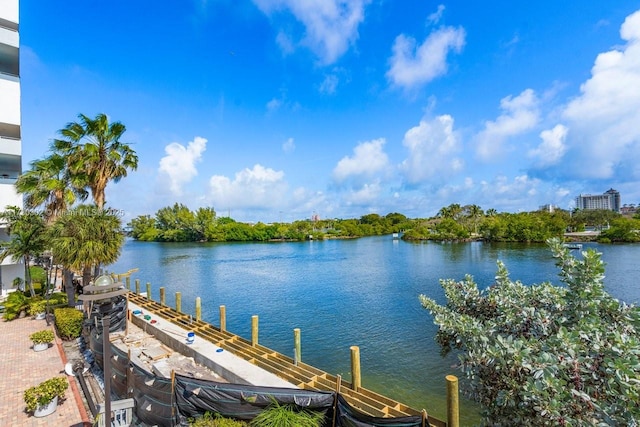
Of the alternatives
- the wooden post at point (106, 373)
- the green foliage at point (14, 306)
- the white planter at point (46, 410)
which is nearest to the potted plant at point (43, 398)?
the white planter at point (46, 410)

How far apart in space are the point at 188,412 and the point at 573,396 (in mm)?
6135

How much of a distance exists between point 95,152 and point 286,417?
50.8 ft

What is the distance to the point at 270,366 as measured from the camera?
32.5ft

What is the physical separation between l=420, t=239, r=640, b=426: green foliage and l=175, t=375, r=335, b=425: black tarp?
8.50ft

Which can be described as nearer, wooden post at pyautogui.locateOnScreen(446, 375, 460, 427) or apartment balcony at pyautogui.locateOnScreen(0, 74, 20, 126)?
wooden post at pyautogui.locateOnScreen(446, 375, 460, 427)

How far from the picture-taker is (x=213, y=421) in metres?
5.95

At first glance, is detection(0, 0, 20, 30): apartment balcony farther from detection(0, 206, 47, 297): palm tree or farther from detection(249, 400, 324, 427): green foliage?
detection(249, 400, 324, 427): green foliage

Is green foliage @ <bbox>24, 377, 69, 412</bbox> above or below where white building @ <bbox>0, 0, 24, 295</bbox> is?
below

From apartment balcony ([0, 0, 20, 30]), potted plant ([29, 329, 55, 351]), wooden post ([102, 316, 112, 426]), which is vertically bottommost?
potted plant ([29, 329, 55, 351])

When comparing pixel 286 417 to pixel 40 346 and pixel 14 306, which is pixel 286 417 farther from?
pixel 14 306

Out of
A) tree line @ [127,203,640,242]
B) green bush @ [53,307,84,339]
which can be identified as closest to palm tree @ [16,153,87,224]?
green bush @ [53,307,84,339]

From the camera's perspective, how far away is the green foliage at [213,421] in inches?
231

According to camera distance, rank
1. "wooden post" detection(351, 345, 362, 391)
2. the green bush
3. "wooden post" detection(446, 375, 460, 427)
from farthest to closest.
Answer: the green bush → "wooden post" detection(351, 345, 362, 391) → "wooden post" detection(446, 375, 460, 427)

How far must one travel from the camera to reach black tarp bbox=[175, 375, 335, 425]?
6039 millimetres
